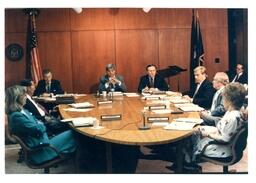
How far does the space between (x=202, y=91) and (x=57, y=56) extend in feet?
6.46

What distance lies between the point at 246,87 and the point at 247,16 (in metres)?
0.65

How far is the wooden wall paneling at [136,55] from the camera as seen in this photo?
5.18m

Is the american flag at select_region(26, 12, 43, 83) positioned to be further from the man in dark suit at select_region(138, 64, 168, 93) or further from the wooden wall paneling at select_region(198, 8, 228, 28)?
the wooden wall paneling at select_region(198, 8, 228, 28)

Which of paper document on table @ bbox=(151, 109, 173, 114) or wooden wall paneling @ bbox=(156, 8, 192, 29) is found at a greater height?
wooden wall paneling @ bbox=(156, 8, 192, 29)

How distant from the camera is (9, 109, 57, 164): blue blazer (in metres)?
3.50

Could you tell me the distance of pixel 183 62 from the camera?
4.66 m

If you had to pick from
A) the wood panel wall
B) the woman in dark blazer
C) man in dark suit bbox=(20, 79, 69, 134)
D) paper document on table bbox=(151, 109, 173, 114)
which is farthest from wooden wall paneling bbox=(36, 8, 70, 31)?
paper document on table bbox=(151, 109, 173, 114)

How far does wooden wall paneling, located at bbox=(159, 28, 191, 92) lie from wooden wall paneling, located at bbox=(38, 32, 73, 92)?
49.5 inches

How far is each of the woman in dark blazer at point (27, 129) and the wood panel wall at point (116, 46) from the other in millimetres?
741

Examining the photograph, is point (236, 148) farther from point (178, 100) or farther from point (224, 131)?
point (178, 100)

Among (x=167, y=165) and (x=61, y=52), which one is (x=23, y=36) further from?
(x=167, y=165)

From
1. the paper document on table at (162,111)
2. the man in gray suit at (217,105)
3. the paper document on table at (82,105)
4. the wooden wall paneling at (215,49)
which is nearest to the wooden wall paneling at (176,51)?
the wooden wall paneling at (215,49)

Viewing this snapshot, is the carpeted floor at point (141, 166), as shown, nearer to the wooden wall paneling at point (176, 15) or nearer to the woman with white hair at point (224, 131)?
the woman with white hair at point (224, 131)
